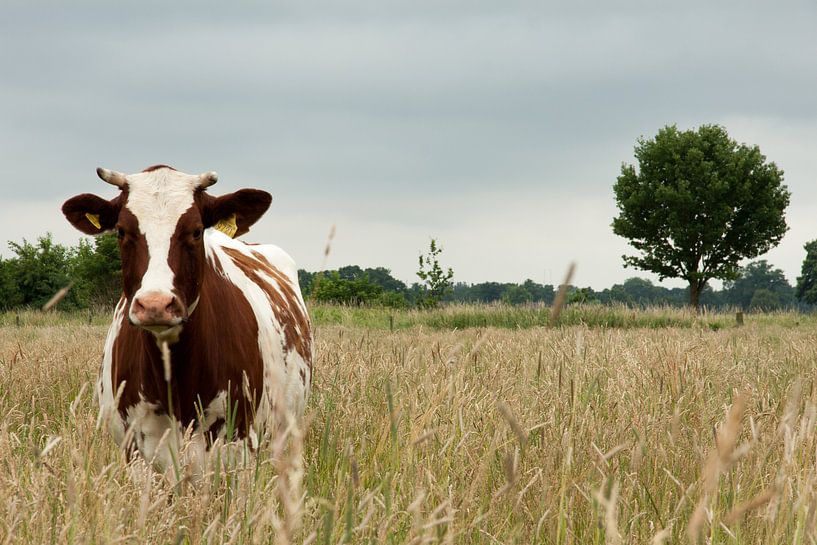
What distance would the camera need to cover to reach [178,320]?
10.6ft

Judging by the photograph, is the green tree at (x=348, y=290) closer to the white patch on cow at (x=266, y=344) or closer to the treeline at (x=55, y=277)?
the treeline at (x=55, y=277)

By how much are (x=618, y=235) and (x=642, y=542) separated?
156 ft

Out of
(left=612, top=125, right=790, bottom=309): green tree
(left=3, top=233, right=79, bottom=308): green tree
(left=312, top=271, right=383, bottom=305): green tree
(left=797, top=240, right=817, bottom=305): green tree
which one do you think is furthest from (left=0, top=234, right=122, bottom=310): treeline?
(left=797, top=240, right=817, bottom=305): green tree

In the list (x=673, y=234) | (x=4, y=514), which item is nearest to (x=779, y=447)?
(x=4, y=514)

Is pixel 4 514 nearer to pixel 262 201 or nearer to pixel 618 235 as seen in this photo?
pixel 262 201

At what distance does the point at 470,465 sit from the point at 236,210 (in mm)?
1990

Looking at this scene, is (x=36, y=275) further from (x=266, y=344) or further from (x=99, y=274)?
(x=266, y=344)

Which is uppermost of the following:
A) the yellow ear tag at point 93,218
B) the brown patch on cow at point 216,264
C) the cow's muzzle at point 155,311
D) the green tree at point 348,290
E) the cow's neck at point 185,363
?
the green tree at point 348,290

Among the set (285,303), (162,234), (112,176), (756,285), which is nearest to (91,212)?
(112,176)

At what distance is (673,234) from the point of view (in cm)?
4644

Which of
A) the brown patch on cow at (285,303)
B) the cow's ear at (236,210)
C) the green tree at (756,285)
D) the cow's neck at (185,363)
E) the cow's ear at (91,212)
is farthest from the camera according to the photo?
the green tree at (756,285)

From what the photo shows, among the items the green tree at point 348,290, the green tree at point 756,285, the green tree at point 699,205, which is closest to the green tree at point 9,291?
the green tree at point 348,290

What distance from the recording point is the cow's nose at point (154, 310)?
317 cm

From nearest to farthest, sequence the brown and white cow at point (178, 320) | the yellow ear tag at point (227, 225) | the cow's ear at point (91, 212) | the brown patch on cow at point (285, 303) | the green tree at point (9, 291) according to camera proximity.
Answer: the brown and white cow at point (178, 320), the cow's ear at point (91, 212), the yellow ear tag at point (227, 225), the brown patch on cow at point (285, 303), the green tree at point (9, 291)
